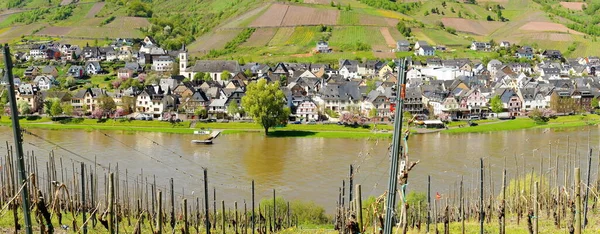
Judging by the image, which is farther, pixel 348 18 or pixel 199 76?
pixel 348 18

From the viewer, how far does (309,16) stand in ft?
279

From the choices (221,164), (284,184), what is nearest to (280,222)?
(284,184)

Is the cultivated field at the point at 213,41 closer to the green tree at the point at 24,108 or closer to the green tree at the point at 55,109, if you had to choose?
the green tree at the point at 24,108

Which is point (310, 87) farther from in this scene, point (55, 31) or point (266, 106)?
point (55, 31)

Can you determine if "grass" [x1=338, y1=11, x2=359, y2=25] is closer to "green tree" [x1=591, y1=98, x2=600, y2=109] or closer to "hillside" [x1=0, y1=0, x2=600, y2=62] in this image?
"hillside" [x1=0, y1=0, x2=600, y2=62]

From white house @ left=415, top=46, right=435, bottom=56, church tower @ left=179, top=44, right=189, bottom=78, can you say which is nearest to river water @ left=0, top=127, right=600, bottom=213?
church tower @ left=179, top=44, right=189, bottom=78

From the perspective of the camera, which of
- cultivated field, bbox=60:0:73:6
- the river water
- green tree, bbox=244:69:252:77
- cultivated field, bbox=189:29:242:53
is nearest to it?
the river water

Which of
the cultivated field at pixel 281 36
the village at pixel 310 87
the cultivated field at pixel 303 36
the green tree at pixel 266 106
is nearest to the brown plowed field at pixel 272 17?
the cultivated field at pixel 281 36

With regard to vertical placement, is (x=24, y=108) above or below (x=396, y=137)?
below

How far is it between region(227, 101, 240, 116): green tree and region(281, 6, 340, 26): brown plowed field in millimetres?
41111

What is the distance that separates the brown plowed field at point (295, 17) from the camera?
82.7m

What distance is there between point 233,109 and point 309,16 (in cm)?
4529

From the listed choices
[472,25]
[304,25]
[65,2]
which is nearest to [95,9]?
[65,2]

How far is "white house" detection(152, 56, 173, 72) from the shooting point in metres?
64.5
